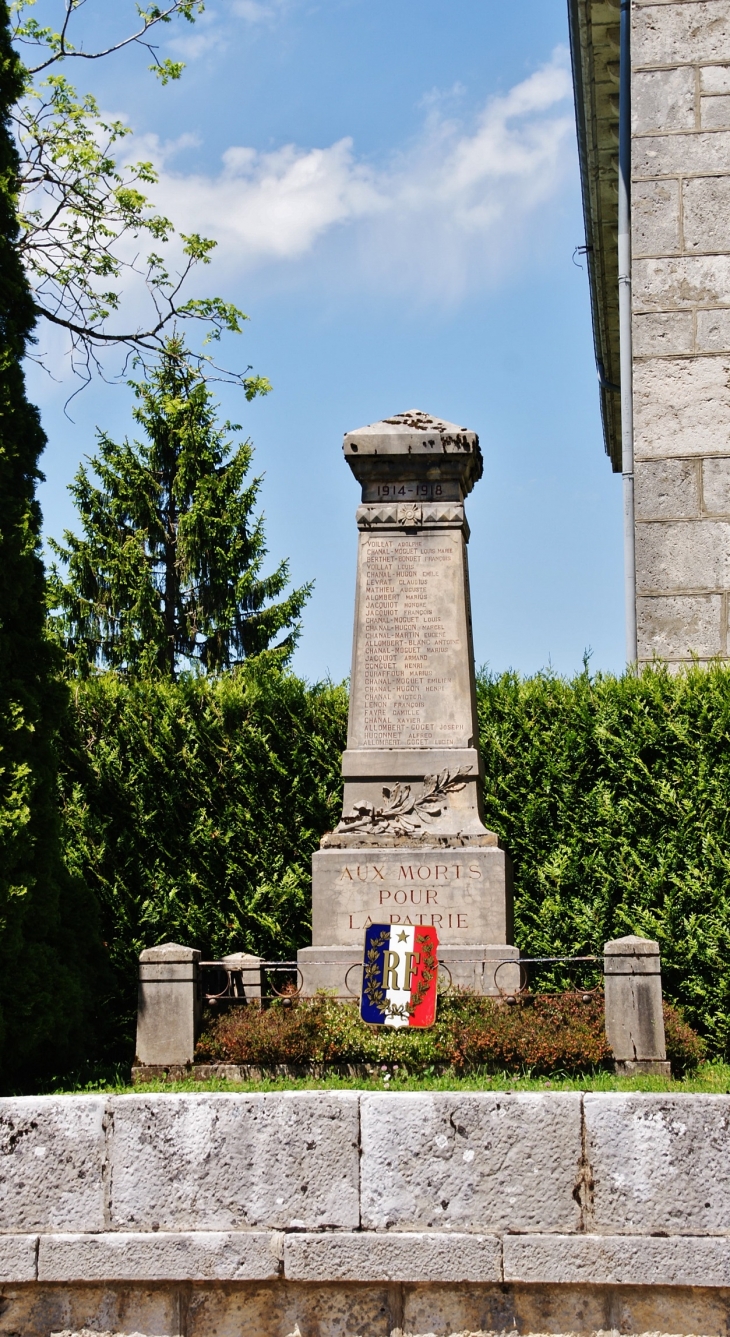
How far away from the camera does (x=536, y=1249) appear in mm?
4250

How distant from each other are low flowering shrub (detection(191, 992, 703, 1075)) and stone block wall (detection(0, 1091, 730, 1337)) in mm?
2277

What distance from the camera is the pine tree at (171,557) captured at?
20422mm

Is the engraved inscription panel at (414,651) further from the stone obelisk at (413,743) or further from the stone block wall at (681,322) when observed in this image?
the stone block wall at (681,322)

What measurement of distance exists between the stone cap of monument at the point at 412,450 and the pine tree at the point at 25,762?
199cm

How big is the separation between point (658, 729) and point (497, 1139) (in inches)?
203

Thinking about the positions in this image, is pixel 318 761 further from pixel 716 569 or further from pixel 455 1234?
pixel 455 1234

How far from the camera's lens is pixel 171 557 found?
829 inches

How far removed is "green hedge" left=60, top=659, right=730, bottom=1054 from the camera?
8.87 metres

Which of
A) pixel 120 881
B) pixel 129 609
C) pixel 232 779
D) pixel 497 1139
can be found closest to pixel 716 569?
pixel 232 779

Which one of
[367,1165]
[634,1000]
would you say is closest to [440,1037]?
[634,1000]

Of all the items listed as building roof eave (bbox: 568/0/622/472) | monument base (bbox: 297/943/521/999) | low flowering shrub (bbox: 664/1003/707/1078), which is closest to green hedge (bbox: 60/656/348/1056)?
monument base (bbox: 297/943/521/999)

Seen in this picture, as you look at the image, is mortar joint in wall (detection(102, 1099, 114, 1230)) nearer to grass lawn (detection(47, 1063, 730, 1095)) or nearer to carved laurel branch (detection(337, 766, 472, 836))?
grass lawn (detection(47, 1063, 730, 1095))

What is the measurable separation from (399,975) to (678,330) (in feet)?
18.5

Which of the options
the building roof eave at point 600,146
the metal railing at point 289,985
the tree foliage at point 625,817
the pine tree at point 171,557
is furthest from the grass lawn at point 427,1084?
the pine tree at point 171,557
